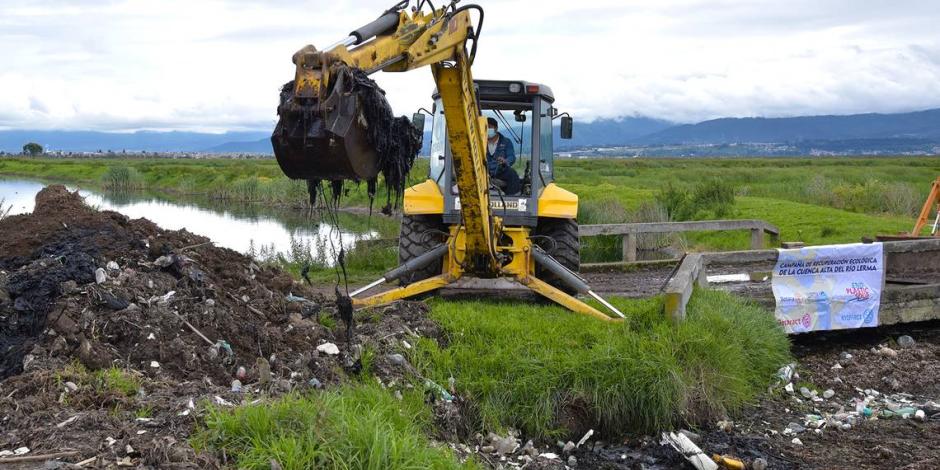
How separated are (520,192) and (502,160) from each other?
1.49 ft

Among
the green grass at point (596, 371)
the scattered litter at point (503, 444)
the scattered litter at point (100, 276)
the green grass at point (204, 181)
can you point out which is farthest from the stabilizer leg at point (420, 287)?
the green grass at point (204, 181)

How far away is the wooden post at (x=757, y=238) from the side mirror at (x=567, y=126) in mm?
6760

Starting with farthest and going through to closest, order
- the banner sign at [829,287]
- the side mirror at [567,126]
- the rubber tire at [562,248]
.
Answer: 1. the side mirror at [567,126]
2. the rubber tire at [562,248]
3. the banner sign at [829,287]

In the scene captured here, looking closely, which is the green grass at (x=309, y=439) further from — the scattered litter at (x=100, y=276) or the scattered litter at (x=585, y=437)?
the scattered litter at (x=100, y=276)

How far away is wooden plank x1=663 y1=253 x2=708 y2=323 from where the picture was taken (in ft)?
26.5

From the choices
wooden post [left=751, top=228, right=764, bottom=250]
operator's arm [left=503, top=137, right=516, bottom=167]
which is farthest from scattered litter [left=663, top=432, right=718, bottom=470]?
wooden post [left=751, top=228, right=764, bottom=250]

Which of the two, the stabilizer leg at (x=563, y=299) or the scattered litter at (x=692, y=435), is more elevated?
the stabilizer leg at (x=563, y=299)

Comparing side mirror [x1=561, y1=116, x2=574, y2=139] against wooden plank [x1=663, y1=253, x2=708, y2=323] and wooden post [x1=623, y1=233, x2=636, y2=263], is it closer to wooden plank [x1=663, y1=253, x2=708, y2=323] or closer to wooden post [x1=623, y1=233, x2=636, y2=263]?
wooden plank [x1=663, y1=253, x2=708, y2=323]

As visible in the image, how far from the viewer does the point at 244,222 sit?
102 feet

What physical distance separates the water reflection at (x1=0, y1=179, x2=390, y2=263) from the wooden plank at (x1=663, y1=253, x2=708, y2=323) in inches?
342

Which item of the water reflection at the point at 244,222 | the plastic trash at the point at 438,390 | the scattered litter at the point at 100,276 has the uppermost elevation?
the scattered litter at the point at 100,276

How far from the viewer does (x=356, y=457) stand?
185 inches

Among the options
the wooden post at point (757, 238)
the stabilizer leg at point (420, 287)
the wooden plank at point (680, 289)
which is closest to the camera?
the wooden plank at point (680, 289)

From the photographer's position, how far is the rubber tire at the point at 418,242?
1074cm
